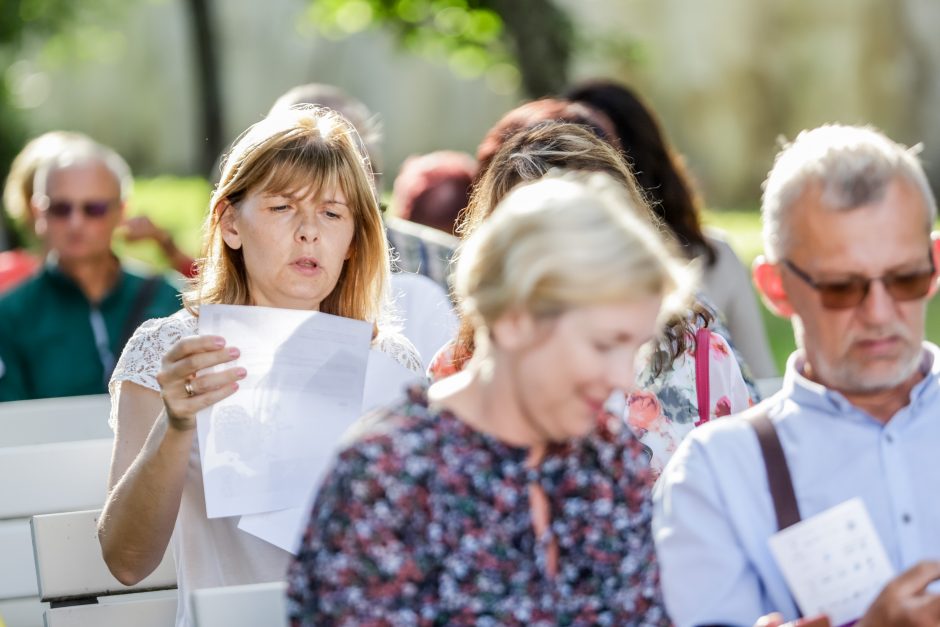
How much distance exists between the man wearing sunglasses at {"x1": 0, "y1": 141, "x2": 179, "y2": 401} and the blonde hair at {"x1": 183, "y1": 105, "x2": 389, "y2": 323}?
7.56ft

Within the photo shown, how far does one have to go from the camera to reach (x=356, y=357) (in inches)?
98.7

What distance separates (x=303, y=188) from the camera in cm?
268

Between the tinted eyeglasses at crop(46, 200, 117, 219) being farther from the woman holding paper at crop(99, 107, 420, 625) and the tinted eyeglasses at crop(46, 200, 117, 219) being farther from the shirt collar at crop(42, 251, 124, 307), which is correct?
the woman holding paper at crop(99, 107, 420, 625)

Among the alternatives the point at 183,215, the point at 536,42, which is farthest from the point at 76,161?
the point at 183,215

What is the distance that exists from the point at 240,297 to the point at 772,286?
3.55ft

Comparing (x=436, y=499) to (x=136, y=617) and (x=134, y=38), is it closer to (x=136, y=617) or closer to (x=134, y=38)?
(x=136, y=617)

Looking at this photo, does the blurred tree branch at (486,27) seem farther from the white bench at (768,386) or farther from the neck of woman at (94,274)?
the white bench at (768,386)

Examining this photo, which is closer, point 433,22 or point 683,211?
point 683,211

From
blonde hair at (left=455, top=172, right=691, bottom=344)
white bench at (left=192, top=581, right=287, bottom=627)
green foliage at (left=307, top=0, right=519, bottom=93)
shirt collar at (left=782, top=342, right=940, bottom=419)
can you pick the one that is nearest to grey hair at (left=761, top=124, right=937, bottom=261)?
shirt collar at (left=782, top=342, right=940, bottom=419)

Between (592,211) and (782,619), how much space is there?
27.9 inches

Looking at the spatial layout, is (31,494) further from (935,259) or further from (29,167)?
(29,167)

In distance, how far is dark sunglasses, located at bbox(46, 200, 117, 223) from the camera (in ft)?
17.7

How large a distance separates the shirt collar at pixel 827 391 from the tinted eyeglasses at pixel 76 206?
12.4ft

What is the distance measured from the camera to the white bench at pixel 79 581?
9.25 ft
